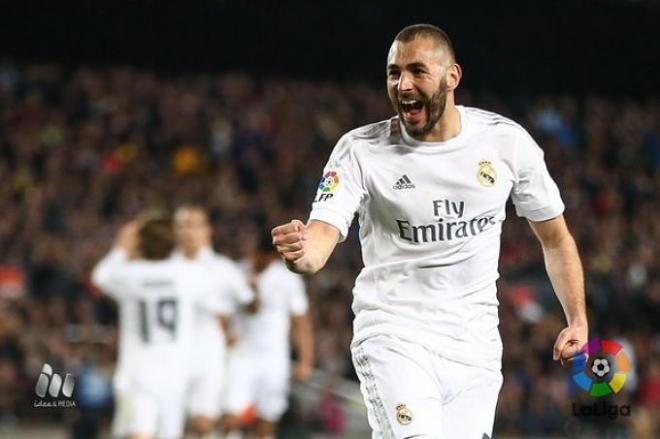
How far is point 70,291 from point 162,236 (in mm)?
5426

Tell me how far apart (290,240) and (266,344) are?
23.5ft

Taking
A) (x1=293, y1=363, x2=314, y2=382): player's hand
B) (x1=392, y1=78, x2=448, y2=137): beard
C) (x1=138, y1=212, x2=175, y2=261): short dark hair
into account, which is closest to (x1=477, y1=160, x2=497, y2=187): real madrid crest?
(x1=392, y1=78, x2=448, y2=137): beard

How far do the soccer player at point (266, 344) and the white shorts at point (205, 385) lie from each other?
29.7 inches

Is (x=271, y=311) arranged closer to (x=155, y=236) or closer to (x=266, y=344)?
(x=266, y=344)

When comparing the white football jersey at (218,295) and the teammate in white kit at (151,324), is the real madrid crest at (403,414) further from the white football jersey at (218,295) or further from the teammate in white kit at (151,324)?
the white football jersey at (218,295)

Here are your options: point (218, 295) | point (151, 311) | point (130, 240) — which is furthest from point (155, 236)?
point (218, 295)

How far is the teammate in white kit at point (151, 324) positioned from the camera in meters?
9.16

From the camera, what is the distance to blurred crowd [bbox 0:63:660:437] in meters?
13.5

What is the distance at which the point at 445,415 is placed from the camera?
187 inches

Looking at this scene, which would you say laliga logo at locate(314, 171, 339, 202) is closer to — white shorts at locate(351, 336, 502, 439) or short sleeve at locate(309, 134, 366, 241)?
short sleeve at locate(309, 134, 366, 241)

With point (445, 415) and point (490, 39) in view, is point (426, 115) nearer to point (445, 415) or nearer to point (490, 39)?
point (445, 415)

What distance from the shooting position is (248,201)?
1758 cm

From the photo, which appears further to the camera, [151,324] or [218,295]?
[218,295]

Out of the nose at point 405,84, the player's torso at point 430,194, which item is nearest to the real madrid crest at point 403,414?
the player's torso at point 430,194
